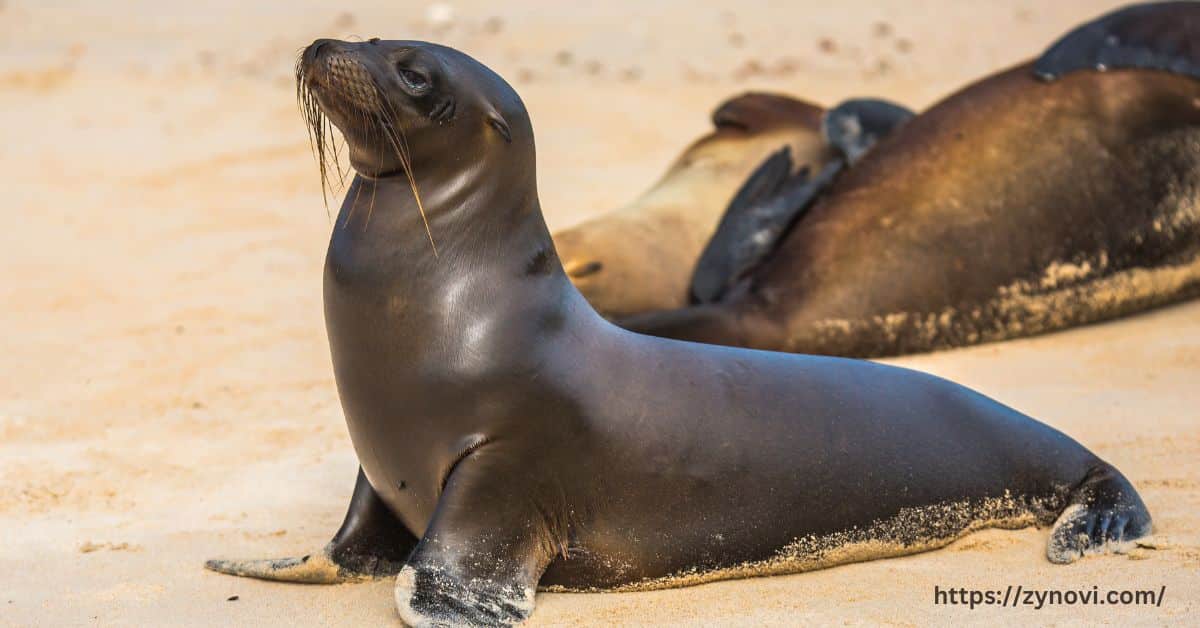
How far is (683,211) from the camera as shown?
22.7ft

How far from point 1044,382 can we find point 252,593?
9.50 feet

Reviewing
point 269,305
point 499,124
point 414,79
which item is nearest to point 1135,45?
point 269,305

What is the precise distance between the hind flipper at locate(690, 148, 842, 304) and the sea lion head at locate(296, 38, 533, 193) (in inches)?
105

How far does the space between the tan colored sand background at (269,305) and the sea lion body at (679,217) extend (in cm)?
98

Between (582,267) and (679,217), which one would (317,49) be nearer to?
(582,267)

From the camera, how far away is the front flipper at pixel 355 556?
12.4 ft

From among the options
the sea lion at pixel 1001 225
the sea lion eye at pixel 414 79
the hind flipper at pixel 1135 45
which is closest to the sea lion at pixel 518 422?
the sea lion eye at pixel 414 79

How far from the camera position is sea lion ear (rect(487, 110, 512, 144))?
12.1 feet

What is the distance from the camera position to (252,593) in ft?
12.1

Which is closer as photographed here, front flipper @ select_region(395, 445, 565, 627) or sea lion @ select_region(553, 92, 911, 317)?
front flipper @ select_region(395, 445, 565, 627)

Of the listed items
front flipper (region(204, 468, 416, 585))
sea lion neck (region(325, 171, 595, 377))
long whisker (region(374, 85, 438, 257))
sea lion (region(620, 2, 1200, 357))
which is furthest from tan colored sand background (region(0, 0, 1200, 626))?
long whisker (region(374, 85, 438, 257))

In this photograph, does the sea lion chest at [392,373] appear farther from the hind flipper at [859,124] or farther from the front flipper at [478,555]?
the hind flipper at [859,124]

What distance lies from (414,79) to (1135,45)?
3940 mm

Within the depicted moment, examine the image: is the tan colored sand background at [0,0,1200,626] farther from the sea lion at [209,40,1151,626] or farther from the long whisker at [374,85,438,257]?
the long whisker at [374,85,438,257]
